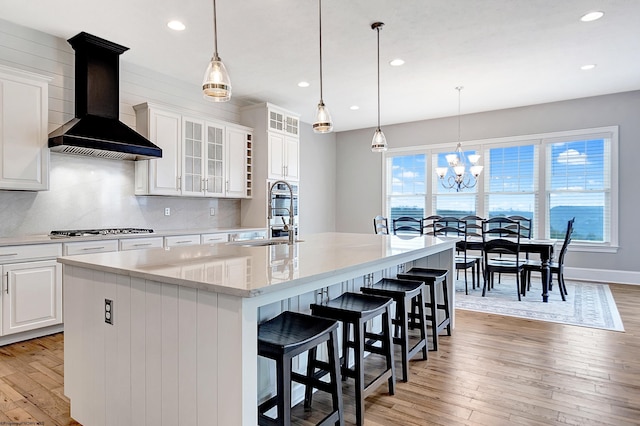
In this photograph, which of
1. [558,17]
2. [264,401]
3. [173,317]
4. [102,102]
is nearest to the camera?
[173,317]

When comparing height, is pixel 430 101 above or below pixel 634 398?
above

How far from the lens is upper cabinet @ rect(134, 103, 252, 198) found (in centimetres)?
449

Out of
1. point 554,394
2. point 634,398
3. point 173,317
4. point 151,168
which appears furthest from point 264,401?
point 151,168

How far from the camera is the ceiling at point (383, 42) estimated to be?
10.7 ft

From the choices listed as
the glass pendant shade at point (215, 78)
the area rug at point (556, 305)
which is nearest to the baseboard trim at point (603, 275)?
the area rug at point (556, 305)

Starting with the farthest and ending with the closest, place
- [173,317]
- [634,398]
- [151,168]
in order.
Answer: [151,168]
[634,398]
[173,317]

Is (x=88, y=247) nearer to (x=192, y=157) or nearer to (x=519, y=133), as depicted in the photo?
(x=192, y=157)

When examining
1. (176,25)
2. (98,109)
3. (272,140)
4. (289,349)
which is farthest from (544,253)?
(98,109)

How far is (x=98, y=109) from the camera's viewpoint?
155 inches

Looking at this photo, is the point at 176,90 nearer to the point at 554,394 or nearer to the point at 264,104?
the point at 264,104

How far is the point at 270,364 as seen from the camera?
79.7 inches

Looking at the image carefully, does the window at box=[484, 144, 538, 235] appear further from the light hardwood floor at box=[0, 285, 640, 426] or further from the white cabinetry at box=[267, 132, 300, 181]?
the white cabinetry at box=[267, 132, 300, 181]

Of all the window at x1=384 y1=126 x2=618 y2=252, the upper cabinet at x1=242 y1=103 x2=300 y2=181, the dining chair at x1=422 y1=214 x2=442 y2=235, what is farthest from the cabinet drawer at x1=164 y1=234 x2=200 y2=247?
the window at x1=384 y1=126 x2=618 y2=252

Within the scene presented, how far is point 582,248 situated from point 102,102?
6.91m
